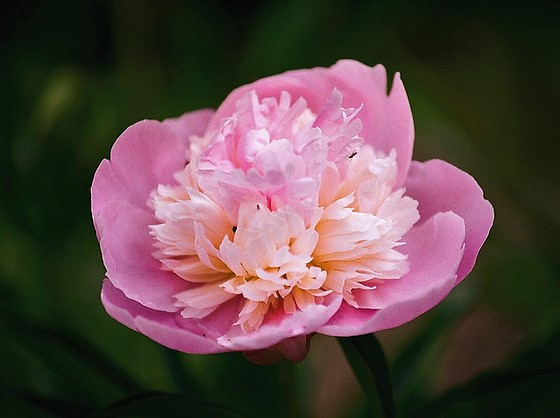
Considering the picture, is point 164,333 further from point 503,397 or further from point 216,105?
point 216,105

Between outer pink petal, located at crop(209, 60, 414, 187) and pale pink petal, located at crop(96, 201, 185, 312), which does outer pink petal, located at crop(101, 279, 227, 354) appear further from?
outer pink petal, located at crop(209, 60, 414, 187)

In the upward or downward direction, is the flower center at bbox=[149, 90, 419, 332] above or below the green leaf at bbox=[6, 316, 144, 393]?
above

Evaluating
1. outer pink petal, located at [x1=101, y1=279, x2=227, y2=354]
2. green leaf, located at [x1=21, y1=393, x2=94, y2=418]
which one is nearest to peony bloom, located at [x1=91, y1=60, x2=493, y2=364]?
outer pink petal, located at [x1=101, y1=279, x2=227, y2=354]

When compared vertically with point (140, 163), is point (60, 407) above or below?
below

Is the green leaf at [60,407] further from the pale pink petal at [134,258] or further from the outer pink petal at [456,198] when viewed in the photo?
the outer pink petal at [456,198]

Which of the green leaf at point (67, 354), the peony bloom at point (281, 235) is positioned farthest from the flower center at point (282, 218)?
the green leaf at point (67, 354)

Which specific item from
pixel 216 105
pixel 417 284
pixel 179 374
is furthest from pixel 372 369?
pixel 216 105

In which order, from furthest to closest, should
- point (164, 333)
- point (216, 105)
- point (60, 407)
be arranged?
point (216, 105) → point (60, 407) → point (164, 333)
